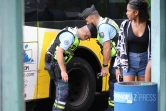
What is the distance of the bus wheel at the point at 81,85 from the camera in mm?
9500

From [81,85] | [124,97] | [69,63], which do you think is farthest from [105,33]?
[124,97]

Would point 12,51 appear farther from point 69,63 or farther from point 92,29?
point 69,63

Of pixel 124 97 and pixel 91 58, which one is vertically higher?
pixel 91 58

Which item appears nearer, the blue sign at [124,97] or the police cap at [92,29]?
the blue sign at [124,97]

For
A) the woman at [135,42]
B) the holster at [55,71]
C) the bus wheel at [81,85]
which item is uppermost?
the woman at [135,42]

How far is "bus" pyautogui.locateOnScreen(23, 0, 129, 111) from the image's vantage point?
867 centimetres

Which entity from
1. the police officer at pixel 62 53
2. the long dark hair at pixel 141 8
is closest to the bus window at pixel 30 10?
the police officer at pixel 62 53

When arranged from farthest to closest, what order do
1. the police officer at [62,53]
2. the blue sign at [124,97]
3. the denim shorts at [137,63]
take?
the police officer at [62,53]
the denim shorts at [137,63]
the blue sign at [124,97]

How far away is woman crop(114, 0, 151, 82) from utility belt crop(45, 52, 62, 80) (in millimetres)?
1458

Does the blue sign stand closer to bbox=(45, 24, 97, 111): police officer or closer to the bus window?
bbox=(45, 24, 97, 111): police officer

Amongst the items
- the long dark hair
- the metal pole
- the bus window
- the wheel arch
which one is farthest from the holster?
the metal pole

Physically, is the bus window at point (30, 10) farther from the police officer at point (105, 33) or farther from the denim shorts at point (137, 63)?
the denim shorts at point (137, 63)

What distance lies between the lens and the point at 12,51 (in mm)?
4953

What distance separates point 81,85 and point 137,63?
282 centimetres
